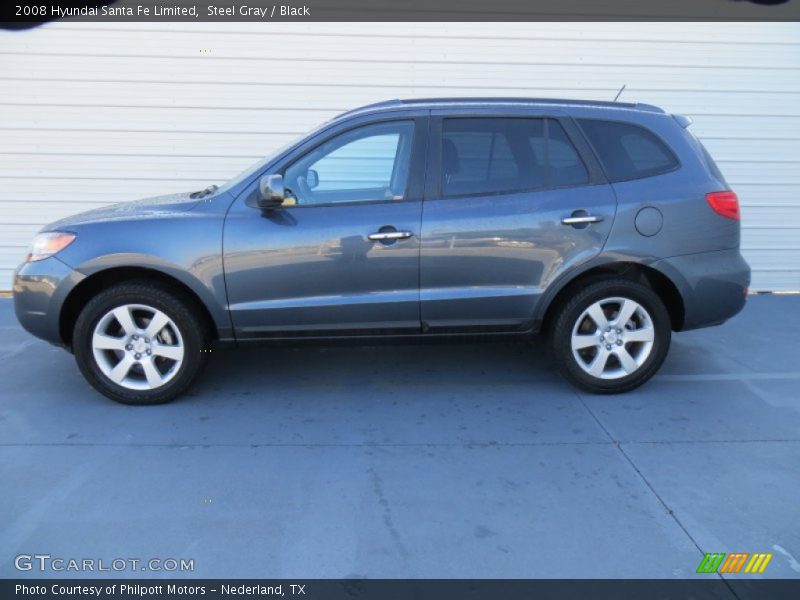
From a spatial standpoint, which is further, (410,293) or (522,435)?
(410,293)

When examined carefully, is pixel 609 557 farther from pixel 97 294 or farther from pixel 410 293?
pixel 97 294

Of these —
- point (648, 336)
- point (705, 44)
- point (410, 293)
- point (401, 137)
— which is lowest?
point (648, 336)

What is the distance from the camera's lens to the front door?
4.25m

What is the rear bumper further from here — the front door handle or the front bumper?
the front bumper

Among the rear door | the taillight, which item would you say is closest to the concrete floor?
the rear door

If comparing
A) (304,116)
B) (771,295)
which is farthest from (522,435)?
(771,295)

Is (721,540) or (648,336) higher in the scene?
(648,336)

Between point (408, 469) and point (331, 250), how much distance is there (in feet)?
4.56

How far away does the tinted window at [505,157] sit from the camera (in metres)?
4.42

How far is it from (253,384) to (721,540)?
301 centimetres

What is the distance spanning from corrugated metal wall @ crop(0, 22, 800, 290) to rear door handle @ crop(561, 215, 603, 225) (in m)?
3.14

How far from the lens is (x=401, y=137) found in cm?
448

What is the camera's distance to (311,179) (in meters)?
4.41

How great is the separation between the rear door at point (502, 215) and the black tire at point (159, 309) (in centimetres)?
142
